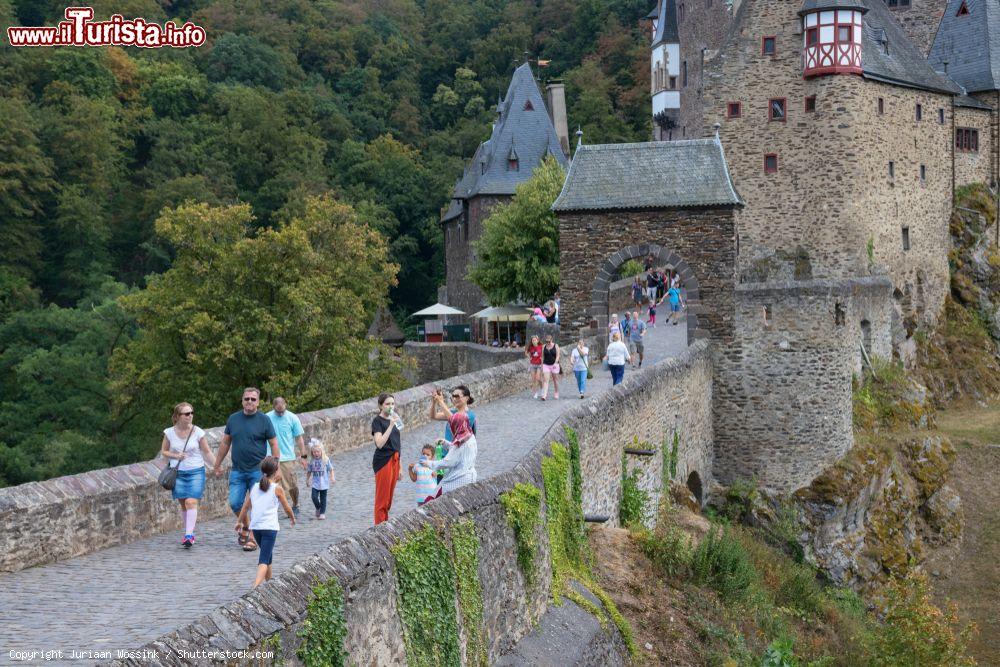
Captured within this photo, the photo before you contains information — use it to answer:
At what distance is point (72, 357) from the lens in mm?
40094

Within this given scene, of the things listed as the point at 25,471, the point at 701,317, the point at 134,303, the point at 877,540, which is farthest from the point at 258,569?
the point at 25,471

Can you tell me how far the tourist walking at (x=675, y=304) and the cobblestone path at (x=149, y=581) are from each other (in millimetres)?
21047

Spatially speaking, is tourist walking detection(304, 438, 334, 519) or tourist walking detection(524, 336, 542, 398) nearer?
tourist walking detection(304, 438, 334, 519)

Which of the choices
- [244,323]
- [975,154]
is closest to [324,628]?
[244,323]

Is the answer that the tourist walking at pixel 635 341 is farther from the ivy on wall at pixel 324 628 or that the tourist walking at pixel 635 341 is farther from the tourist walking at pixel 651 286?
the ivy on wall at pixel 324 628

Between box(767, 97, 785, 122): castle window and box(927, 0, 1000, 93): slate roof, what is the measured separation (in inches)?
387

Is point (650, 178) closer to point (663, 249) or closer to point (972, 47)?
point (663, 249)

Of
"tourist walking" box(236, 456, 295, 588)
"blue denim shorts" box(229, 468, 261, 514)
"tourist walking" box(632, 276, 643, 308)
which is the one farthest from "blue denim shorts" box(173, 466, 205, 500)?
"tourist walking" box(632, 276, 643, 308)

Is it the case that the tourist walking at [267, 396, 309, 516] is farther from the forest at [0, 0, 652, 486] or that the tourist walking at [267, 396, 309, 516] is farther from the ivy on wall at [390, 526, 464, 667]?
the forest at [0, 0, 652, 486]

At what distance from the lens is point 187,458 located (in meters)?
10.2

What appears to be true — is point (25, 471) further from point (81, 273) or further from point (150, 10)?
point (150, 10)

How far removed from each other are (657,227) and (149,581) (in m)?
19.9

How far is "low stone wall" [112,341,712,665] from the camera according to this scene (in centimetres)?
609

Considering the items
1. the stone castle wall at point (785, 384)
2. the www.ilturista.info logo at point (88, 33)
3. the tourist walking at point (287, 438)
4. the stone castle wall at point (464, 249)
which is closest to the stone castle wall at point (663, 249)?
the stone castle wall at point (785, 384)
